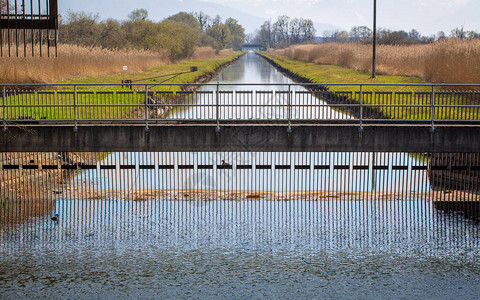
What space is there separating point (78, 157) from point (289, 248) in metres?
12.9

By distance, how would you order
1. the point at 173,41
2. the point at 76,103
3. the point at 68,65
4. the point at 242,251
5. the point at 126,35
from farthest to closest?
the point at 173,41 → the point at 126,35 → the point at 68,65 → the point at 76,103 → the point at 242,251

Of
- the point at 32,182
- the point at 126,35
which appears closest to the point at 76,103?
the point at 32,182

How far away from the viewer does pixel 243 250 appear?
55.4ft

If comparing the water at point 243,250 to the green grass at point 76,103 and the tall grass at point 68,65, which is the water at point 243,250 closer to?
the green grass at point 76,103

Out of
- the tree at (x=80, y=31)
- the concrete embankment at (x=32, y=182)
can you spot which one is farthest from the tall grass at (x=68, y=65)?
the concrete embankment at (x=32, y=182)

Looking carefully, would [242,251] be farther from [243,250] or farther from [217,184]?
[217,184]

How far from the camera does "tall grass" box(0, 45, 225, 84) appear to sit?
3572 cm

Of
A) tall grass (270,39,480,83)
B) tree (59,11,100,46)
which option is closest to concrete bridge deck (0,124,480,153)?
tall grass (270,39,480,83)

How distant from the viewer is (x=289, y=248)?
17094 mm

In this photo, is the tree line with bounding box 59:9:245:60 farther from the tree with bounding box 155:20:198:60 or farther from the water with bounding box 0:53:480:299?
the water with bounding box 0:53:480:299

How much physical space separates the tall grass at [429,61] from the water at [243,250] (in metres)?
16.0

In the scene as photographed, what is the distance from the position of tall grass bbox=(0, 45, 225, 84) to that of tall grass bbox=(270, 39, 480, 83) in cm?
2144

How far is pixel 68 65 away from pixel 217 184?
994 inches

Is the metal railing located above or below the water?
above
